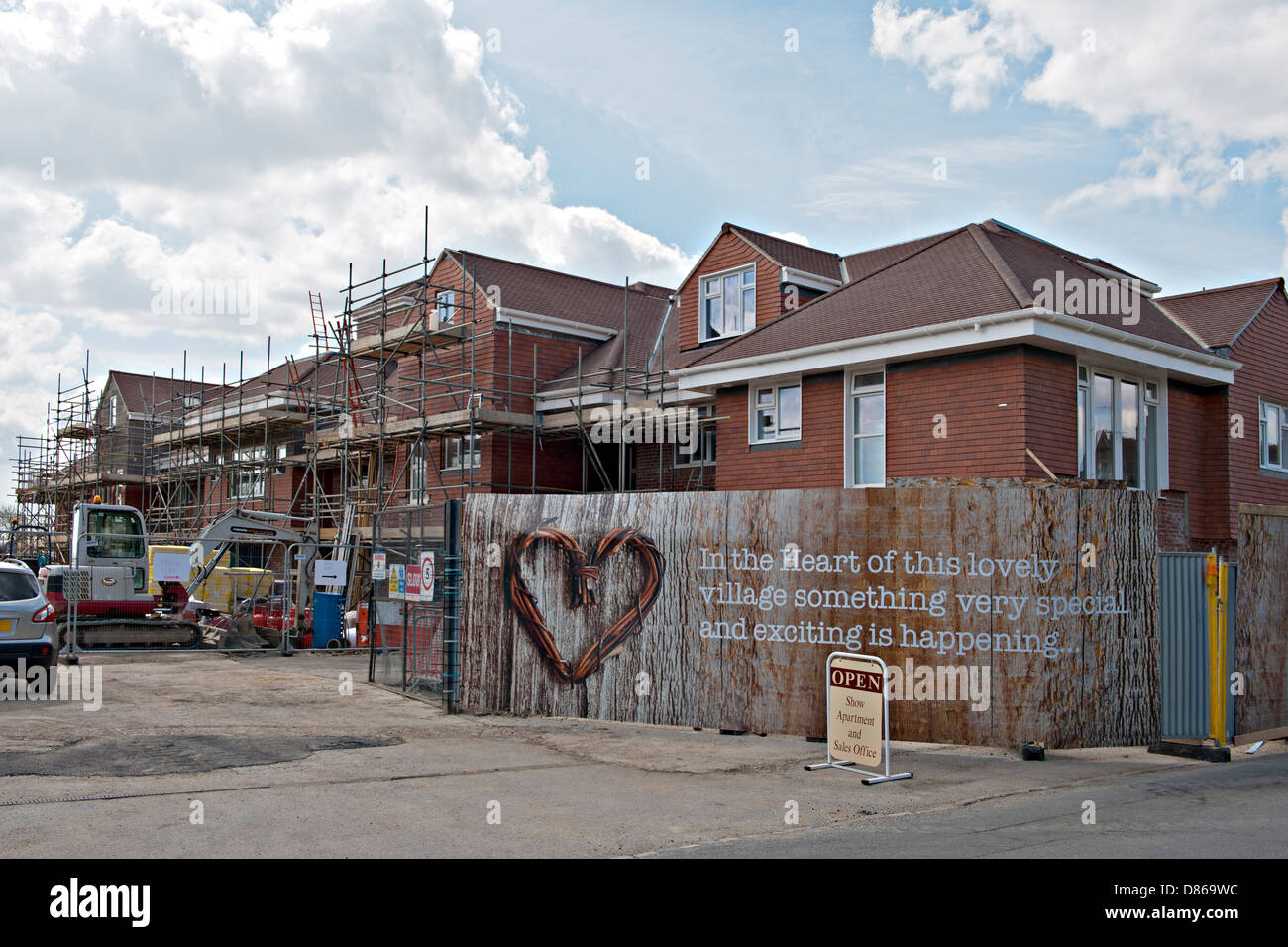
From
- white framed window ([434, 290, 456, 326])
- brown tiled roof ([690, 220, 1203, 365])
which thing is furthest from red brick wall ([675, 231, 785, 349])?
white framed window ([434, 290, 456, 326])

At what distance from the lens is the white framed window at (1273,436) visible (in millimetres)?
21828

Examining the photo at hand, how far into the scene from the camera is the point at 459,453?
29.2 metres

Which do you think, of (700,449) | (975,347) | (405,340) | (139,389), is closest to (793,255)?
(700,449)

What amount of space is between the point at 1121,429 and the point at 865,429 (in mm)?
4466

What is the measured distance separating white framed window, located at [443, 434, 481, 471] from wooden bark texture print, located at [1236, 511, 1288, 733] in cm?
1898

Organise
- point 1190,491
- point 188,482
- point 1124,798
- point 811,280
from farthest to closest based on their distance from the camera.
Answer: point 188,482
point 811,280
point 1190,491
point 1124,798

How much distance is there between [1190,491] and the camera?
68.0 feet

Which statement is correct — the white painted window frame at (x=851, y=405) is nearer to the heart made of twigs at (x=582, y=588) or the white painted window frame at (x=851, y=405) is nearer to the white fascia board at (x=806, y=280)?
the white fascia board at (x=806, y=280)

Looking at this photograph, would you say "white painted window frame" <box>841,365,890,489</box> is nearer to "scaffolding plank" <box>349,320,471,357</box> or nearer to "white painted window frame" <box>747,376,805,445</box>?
"white painted window frame" <box>747,376,805,445</box>

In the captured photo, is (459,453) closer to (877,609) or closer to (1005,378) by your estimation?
(1005,378)

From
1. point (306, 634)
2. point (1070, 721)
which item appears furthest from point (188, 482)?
point (1070, 721)
